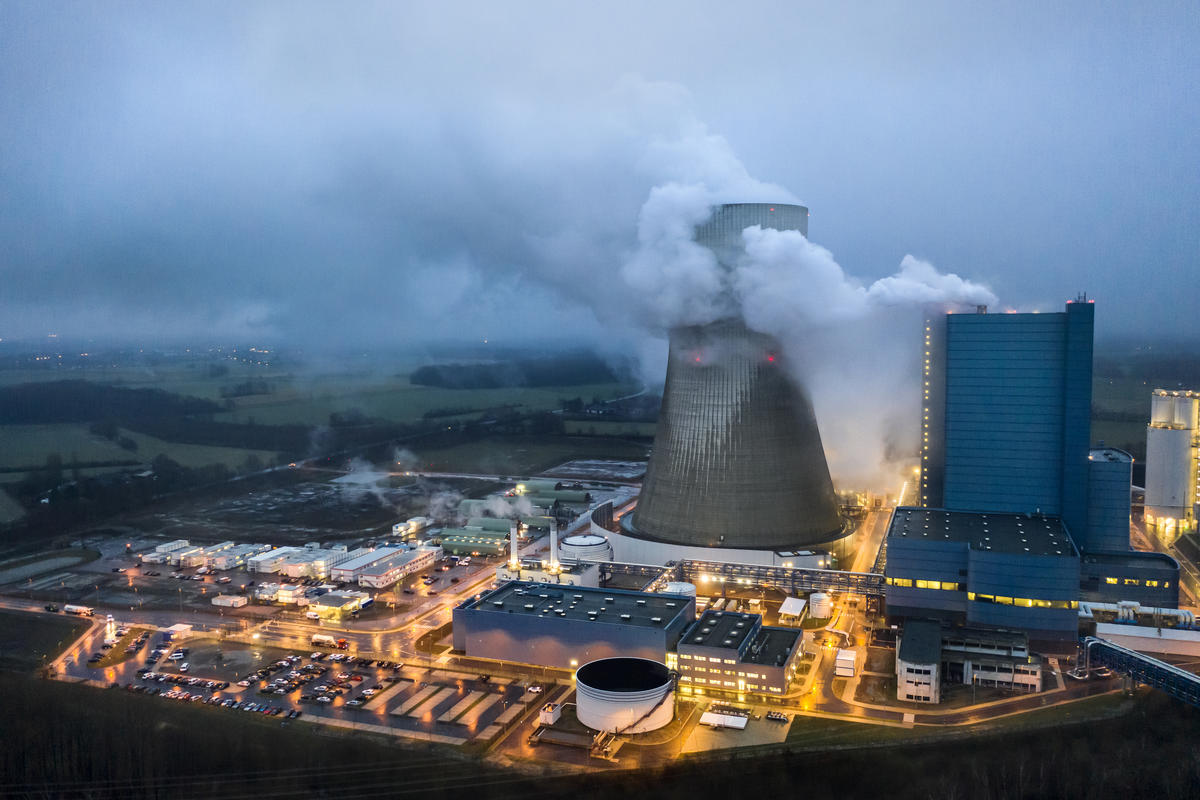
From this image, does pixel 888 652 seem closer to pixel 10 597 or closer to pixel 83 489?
pixel 10 597

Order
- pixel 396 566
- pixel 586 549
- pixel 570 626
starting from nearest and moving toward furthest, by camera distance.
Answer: pixel 570 626
pixel 586 549
pixel 396 566

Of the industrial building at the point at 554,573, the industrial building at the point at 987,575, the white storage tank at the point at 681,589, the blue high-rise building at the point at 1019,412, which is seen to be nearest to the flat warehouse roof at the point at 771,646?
the white storage tank at the point at 681,589

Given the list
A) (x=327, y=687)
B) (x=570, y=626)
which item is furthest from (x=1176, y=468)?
(x=327, y=687)

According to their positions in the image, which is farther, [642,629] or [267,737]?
[642,629]

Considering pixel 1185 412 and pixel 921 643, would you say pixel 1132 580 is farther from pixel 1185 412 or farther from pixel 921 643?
pixel 1185 412

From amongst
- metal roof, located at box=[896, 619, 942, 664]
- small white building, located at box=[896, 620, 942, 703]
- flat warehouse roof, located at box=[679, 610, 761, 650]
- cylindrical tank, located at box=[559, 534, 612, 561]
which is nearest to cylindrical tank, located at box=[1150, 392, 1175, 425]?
metal roof, located at box=[896, 619, 942, 664]

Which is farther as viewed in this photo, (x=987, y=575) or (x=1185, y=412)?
(x=1185, y=412)

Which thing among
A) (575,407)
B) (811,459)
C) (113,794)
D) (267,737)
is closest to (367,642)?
(267,737)
